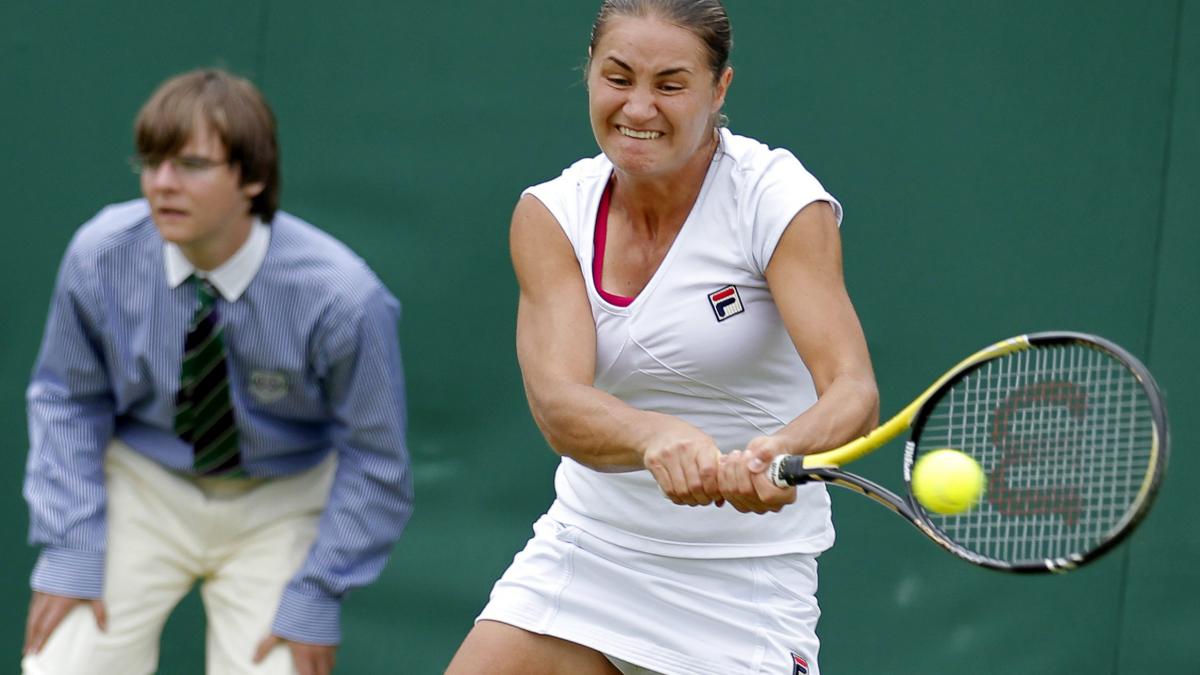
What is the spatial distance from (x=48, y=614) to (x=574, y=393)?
1.46 metres

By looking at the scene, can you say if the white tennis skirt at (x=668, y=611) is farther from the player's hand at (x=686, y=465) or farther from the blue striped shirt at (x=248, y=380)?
the blue striped shirt at (x=248, y=380)

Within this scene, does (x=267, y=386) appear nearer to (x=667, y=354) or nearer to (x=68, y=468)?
(x=68, y=468)

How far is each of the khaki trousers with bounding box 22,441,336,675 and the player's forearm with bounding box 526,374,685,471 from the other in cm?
110

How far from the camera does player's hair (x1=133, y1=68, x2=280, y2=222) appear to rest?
150 inches

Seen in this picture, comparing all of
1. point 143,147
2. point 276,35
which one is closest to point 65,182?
point 276,35

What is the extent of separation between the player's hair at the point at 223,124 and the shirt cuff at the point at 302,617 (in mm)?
822

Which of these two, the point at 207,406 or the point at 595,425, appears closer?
the point at 595,425

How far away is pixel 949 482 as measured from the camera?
281 centimetres

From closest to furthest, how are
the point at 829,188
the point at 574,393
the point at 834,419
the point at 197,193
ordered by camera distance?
1. the point at 834,419
2. the point at 574,393
3. the point at 197,193
4. the point at 829,188

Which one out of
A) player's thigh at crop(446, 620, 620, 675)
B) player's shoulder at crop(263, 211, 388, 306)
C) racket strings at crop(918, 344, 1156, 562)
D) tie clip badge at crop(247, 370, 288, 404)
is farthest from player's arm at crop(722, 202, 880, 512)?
tie clip badge at crop(247, 370, 288, 404)

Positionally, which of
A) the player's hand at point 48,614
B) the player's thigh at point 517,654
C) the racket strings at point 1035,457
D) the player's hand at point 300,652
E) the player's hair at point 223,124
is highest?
the player's hair at point 223,124

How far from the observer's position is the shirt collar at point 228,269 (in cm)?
384

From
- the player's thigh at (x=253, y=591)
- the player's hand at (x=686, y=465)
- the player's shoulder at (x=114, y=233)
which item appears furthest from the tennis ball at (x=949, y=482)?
the player's shoulder at (x=114, y=233)

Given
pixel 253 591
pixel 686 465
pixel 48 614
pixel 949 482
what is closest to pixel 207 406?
pixel 253 591
